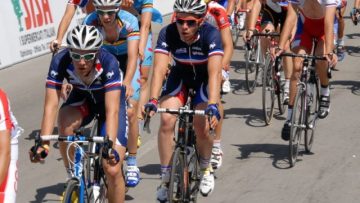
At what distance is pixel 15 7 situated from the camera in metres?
17.3

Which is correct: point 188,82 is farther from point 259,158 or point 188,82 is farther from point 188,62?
point 259,158

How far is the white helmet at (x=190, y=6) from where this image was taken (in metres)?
8.59

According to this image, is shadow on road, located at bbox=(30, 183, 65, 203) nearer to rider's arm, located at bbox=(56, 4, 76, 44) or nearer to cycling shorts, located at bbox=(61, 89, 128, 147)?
cycling shorts, located at bbox=(61, 89, 128, 147)

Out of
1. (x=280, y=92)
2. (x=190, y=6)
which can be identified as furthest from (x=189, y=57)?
(x=280, y=92)

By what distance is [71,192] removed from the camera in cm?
708

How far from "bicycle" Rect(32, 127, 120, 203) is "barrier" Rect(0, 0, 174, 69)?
963 cm

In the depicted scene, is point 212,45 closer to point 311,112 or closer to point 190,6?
point 190,6

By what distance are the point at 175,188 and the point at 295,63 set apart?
341 centimetres

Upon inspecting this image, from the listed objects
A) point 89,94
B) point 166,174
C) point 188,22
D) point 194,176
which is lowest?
point 194,176

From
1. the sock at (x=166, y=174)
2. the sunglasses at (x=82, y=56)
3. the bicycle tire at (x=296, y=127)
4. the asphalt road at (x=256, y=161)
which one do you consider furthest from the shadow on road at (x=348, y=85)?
the sunglasses at (x=82, y=56)

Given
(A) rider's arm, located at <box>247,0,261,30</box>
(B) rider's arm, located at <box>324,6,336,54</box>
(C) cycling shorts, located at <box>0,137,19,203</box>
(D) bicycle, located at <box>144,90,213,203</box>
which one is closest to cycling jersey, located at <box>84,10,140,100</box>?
(D) bicycle, located at <box>144,90,213,203</box>

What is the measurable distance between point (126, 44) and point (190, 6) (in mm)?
1498

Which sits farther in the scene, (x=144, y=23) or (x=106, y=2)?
(x=144, y=23)

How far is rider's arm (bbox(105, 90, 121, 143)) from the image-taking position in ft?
25.0
